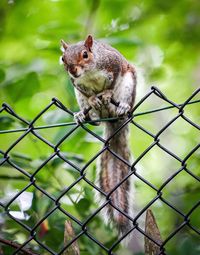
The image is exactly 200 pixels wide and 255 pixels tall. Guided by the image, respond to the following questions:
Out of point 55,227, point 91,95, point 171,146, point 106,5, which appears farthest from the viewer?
point 171,146

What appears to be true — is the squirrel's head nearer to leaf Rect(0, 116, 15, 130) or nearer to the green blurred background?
the green blurred background

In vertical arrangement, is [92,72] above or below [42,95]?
below

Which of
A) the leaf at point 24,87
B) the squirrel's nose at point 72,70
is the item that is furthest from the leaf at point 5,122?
the squirrel's nose at point 72,70

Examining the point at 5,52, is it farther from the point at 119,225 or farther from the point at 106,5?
the point at 119,225

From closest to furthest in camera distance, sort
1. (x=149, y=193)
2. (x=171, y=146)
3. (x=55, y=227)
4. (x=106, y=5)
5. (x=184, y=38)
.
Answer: (x=55, y=227) < (x=106, y=5) < (x=184, y=38) < (x=149, y=193) < (x=171, y=146)

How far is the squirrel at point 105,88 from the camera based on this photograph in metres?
2.82

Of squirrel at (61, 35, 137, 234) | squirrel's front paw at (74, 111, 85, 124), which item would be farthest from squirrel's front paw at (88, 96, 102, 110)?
squirrel's front paw at (74, 111, 85, 124)

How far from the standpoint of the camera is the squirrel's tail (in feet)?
8.03

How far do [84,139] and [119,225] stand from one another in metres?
0.73

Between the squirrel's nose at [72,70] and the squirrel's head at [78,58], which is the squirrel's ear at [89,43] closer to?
the squirrel's head at [78,58]

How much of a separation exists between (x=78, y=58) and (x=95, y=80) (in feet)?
0.48

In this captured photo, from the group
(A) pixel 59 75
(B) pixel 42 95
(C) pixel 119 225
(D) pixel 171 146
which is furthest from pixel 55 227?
(D) pixel 171 146

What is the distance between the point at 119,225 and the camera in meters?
2.43

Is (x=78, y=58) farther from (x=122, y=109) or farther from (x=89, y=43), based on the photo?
(x=122, y=109)
